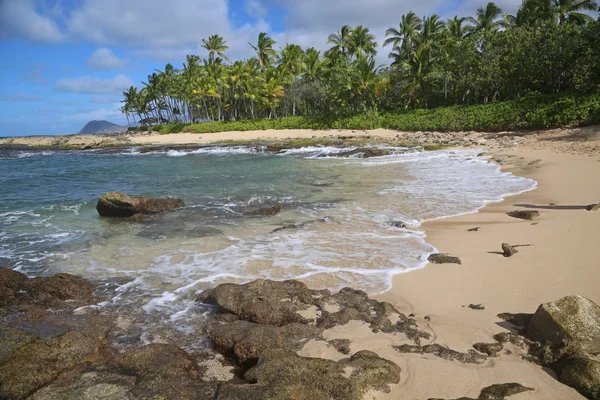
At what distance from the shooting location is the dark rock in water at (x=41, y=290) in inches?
231

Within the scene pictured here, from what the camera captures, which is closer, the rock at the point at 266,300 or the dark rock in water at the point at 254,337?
the dark rock in water at the point at 254,337

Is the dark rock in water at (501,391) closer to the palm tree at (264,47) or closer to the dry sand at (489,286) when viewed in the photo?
the dry sand at (489,286)

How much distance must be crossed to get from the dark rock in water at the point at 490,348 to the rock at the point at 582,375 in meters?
0.61

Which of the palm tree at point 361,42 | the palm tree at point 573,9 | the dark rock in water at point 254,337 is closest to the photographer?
the dark rock in water at point 254,337

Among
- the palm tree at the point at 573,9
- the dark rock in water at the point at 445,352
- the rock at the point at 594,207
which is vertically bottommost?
the dark rock in water at the point at 445,352

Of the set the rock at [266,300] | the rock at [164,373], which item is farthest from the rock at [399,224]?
the rock at [164,373]

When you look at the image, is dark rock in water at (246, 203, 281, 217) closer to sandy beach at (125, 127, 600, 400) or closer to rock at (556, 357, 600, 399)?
sandy beach at (125, 127, 600, 400)

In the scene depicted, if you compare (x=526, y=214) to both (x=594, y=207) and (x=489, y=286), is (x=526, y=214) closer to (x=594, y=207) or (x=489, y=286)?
(x=594, y=207)

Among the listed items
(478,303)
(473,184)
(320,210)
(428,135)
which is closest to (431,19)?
(428,135)

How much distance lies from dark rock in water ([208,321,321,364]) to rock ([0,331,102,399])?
1.40m

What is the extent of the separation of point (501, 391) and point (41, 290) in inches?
263

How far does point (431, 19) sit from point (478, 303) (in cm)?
4620

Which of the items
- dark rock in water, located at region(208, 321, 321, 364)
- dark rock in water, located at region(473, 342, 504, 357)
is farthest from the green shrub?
dark rock in water, located at region(208, 321, 321, 364)

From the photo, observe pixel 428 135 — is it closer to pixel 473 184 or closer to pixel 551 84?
pixel 551 84
